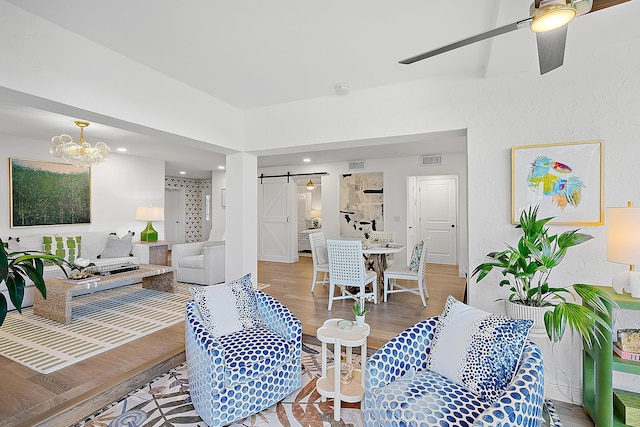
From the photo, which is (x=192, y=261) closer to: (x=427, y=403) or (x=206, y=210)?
(x=427, y=403)

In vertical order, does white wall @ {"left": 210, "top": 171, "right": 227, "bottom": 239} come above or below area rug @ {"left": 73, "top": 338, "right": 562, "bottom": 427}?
above

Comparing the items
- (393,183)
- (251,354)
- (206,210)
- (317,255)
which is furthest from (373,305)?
(206,210)

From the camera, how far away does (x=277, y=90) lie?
10.9 feet

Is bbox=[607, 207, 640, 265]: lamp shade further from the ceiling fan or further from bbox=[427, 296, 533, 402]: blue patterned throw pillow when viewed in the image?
the ceiling fan

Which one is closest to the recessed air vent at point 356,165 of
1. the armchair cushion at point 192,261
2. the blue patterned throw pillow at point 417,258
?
the blue patterned throw pillow at point 417,258

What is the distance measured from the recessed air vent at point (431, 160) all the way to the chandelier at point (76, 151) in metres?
5.78

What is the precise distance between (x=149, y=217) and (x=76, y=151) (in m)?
2.65

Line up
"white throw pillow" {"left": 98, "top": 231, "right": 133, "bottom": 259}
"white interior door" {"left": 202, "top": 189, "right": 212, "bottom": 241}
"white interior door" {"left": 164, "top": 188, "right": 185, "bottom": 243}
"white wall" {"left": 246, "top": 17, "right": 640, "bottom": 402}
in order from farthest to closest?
"white interior door" {"left": 202, "top": 189, "right": 212, "bottom": 241}, "white interior door" {"left": 164, "top": 188, "right": 185, "bottom": 243}, "white throw pillow" {"left": 98, "top": 231, "right": 133, "bottom": 259}, "white wall" {"left": 246, "top": 17, "right": 640, "bottom": 402}

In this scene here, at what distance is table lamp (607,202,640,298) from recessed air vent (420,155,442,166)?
503cm

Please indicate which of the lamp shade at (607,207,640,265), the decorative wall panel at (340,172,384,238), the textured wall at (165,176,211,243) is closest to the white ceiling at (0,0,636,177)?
the lamp shade at (607,207,640,265)

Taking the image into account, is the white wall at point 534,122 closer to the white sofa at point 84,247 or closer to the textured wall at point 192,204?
the white sofa at point 84,247

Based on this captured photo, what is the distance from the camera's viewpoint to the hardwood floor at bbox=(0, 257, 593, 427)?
2.10 metres

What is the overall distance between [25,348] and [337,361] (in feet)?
9.94

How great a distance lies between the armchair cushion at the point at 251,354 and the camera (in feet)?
6.55
